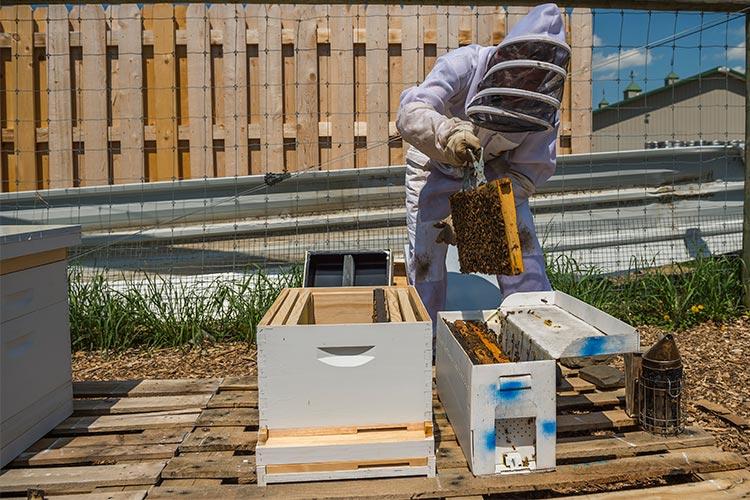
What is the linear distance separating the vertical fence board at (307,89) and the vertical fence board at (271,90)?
13 centimetres

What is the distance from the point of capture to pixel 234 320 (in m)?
3.59

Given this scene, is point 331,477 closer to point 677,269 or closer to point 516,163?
point 516,163

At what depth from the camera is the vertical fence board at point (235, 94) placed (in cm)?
423

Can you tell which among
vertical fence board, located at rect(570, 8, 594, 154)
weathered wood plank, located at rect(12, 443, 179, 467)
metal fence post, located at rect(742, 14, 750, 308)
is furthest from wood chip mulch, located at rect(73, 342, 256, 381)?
metal fence post, located at rect(742, 14, 750, 308)

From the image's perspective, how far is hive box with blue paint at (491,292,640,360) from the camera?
5.83ft

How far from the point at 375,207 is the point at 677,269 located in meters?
2.19

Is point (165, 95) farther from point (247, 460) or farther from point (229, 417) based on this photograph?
point (247, 460)

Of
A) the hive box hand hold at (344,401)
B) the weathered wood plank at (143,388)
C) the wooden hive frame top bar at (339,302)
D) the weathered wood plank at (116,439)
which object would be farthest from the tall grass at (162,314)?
the hive box hand hold at (344,401)

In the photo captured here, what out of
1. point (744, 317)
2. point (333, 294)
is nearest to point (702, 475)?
point (333, 294)

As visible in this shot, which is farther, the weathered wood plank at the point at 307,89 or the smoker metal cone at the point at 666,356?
the weathered wood plank at the point at 307,89

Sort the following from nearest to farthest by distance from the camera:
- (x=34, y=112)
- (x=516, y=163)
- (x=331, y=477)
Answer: (x=331, y=477) → (x=516, y=163) → (x=34, y=112)

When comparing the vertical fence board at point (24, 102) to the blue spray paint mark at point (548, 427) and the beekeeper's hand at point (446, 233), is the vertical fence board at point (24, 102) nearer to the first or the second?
the beekeeper's hand at point (446, 233)

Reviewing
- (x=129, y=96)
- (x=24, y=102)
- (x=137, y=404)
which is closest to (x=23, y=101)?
(x=24, y=102)

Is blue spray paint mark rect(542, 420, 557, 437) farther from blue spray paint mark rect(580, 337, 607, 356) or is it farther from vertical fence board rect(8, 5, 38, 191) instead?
vertical fence board rect(8, 5, 38, 191)
